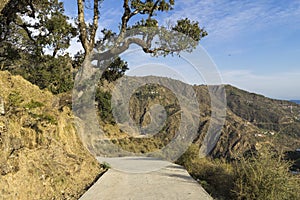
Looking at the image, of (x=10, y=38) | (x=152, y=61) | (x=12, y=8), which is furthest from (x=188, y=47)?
(x=10, y=38)

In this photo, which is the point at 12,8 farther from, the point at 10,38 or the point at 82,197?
the point at 82,197

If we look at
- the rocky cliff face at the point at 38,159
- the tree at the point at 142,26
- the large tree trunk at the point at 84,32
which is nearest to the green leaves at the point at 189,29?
the tree at the point at 142,26

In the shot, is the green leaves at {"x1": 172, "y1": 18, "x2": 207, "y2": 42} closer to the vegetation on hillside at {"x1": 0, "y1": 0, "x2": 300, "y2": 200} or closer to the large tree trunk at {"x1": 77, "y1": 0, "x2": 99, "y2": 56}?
the vegetation on hillside at {"x1": 0, "y1": 0, "x2": 300, "y2": 200}

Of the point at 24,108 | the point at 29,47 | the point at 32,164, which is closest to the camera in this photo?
the point at 32,164

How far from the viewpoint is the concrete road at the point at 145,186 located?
5.36m

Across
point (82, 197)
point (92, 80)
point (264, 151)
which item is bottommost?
point (82, 197)

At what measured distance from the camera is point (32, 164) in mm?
5062

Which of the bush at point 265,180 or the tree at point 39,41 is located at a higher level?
the tree at point 39,41

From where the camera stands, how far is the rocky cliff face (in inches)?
173

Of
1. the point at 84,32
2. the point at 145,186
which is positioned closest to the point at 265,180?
the point at 145,186

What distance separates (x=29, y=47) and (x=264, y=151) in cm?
1411

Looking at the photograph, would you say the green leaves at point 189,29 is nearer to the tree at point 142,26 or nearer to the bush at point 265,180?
the tree at point 142,26

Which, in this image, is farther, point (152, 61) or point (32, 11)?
point (32, 11)

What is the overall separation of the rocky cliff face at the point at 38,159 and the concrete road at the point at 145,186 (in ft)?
1.37
